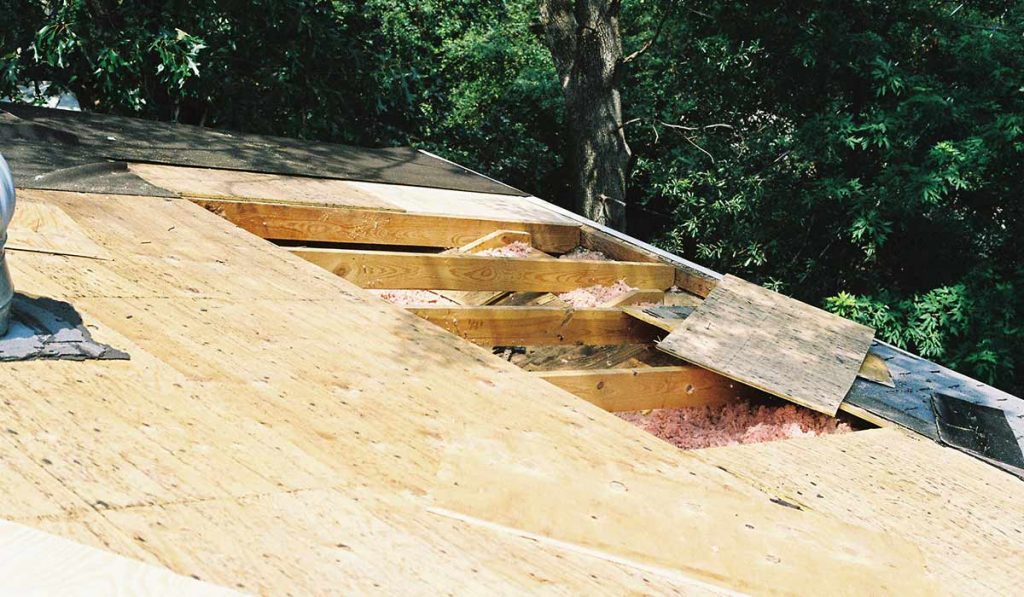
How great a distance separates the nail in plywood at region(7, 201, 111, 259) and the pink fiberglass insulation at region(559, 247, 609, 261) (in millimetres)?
2880

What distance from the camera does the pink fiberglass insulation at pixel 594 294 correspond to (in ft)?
15.0

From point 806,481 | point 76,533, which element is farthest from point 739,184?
point 76,533

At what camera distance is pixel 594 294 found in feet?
15.4

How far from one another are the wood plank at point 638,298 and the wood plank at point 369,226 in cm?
106

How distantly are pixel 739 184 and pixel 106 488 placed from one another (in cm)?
954

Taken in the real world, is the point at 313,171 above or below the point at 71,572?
above

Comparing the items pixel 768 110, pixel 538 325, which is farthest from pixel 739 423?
pixel 768 110

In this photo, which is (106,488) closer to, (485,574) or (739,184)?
(485,574)

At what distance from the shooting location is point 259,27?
958 centimetres

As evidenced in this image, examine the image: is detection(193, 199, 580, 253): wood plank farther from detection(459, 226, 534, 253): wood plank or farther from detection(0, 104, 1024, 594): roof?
detection(0, 104, 1024, 594): roof

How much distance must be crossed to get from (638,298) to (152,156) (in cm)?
280

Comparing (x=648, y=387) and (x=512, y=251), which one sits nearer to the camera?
(x=648, y=387)

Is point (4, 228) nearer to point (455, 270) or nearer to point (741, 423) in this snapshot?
point (455, 270)

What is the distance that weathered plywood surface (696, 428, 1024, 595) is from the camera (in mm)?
2117
